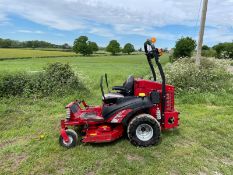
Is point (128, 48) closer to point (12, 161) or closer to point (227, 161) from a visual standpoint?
point (227, 161)

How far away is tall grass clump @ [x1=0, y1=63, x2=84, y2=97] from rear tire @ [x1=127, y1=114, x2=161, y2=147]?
465 cm

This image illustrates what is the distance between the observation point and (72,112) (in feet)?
16.3

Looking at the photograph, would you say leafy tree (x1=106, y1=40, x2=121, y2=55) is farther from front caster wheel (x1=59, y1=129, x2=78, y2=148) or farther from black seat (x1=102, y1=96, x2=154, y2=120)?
front caster wheel (x1=59, y1=129, x2=78, y2=148)

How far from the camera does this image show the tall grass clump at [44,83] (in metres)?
8.19

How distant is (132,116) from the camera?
15.2 ft

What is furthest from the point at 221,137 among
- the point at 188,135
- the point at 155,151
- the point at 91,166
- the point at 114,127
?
the point at 91,166

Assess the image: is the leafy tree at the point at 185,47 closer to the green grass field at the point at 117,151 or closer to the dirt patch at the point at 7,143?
the green grass field at the point at 117,151

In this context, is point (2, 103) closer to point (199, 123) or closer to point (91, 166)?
point (91, 166)

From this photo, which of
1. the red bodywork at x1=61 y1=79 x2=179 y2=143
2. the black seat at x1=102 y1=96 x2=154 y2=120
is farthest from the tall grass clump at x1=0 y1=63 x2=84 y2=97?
the black seat at x1=102 y1=96 x2=154 y2=120

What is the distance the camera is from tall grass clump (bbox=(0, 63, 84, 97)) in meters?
8.19

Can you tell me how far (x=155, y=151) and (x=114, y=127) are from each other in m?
0.84

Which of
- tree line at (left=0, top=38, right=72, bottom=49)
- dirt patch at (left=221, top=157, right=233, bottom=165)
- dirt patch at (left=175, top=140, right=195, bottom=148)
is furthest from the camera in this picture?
tree line at (left=0, top=38, right=72, bottom=49)

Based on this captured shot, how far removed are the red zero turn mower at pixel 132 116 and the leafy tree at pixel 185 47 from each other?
2168cm

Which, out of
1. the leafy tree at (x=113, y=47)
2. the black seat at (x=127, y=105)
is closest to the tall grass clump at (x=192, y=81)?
the black seat at (x=127, y=105)
